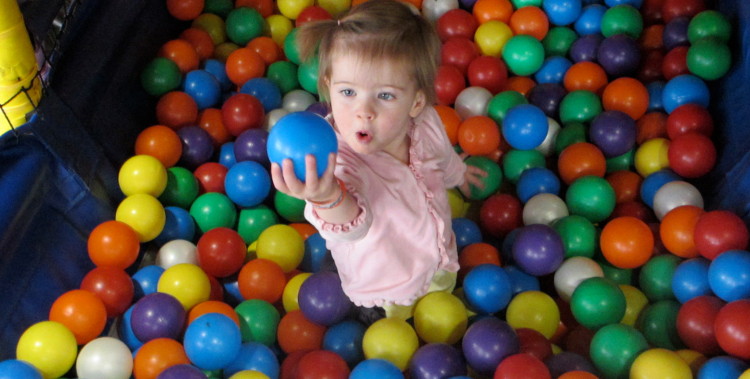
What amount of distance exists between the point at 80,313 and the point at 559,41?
5.33 feet

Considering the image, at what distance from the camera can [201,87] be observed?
2.25 metres

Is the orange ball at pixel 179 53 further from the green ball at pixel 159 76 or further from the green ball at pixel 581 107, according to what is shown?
the green ball at pixel 581 107

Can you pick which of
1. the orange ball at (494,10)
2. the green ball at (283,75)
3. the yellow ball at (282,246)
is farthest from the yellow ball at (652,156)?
the green ball at (283,75)

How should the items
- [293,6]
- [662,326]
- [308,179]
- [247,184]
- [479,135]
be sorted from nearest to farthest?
1. [308,179]
2. [662,326]
3. [247,184]
4. [479,135]
5. [293,6]

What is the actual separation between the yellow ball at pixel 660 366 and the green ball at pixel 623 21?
119cm

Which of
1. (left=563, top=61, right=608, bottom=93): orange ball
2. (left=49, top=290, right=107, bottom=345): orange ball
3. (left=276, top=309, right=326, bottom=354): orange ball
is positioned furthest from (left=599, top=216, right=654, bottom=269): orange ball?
(left=49, top=290, right=107, bottom=345): orange ball

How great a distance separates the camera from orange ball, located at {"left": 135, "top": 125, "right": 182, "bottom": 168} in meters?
1.99

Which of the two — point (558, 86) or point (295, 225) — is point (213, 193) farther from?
point (558, 86)

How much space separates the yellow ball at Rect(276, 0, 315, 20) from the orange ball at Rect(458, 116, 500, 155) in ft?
2.52

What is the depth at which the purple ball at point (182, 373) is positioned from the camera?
1374mm

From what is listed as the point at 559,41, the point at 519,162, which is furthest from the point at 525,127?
the point at 559,41

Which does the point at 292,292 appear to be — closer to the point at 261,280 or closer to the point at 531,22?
the point at 261,280

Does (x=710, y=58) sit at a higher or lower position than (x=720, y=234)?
higher

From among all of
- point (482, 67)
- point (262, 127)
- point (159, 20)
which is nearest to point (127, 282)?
point (262, 127)
